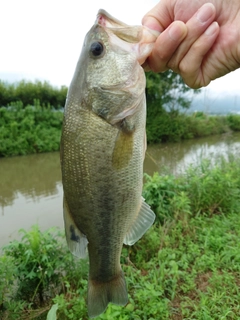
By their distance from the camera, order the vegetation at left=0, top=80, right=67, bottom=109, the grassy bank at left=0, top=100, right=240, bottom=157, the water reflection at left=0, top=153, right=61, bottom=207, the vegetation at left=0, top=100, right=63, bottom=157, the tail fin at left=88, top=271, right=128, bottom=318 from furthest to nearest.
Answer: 1. the vegetation at left=0, top=80, right=67, bottom=109
2. the grassy bank at left=0, top=100, right=240, bottom=157
3. the vegetation at left=0, top=100, right=63, bottom=157
4. the water reflection at left=0, top=153, right=61, bottom=207
5. the tail fin at left=88, top=271, right=128, bottom=318

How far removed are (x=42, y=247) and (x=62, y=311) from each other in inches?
32.1

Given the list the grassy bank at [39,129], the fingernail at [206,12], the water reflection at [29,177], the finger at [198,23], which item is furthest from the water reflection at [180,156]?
the fingernail at [206,12]

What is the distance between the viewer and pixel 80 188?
154 cm

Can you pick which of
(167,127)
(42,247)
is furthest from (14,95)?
(42,247)

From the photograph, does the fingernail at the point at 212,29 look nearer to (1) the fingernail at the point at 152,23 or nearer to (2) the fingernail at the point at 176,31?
(2) the fingernail at the point at 176,31

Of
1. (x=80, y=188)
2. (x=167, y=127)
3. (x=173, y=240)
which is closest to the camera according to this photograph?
(x=80, y=188)

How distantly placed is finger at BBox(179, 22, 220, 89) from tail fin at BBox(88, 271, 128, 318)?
1193 mm

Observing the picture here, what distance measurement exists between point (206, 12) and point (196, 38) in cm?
13

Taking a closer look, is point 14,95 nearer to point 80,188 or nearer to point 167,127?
point 167,127

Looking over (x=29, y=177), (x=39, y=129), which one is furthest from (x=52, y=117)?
(x=29, y=177)

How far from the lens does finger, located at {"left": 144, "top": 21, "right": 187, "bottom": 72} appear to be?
1.56 m

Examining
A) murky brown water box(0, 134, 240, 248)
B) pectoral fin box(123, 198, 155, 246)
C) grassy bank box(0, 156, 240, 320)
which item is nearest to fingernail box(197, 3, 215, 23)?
pectoral fin box(123, 198, 155, 246)

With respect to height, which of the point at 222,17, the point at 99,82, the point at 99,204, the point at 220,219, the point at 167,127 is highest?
the point at 222,17

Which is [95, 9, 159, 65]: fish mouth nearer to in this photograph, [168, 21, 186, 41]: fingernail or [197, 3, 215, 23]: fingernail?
[168, 21, 186, 41]: fingernail
